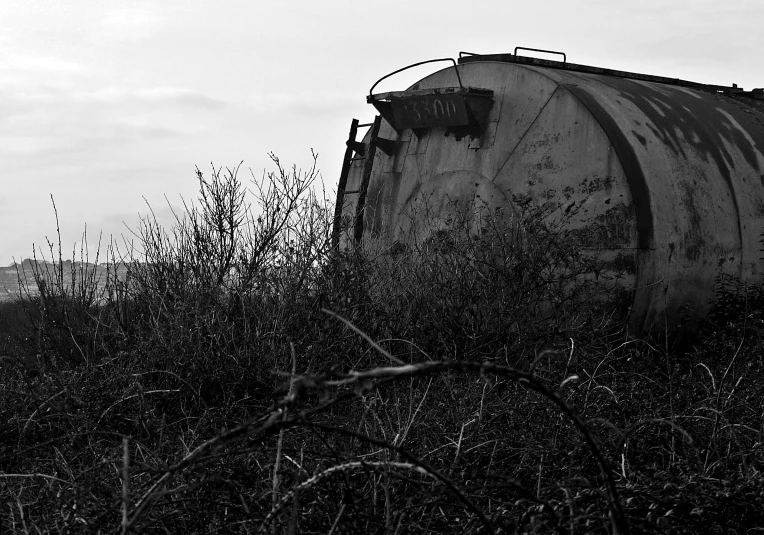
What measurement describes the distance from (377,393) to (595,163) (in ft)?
12.9

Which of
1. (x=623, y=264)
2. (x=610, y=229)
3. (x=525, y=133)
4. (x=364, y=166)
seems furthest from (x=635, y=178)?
(x=364, y=166)

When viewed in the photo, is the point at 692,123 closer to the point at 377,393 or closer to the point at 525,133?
the point at 525,133

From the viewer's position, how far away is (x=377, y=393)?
5.28 meters

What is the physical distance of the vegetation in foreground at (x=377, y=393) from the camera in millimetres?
3484

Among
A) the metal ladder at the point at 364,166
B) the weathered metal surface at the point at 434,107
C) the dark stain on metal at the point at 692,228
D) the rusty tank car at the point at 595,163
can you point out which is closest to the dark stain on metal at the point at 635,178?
the rusty tank car at the point at 595,163

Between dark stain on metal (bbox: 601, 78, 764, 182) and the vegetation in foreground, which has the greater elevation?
dark stain on metal (bbox: 601, 78, 764, 182)

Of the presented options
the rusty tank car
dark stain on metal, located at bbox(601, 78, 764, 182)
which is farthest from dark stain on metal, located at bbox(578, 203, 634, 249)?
dark stain on metal, located at bbox(601, 78, 764, 182)

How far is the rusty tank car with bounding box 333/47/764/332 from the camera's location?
324 inches

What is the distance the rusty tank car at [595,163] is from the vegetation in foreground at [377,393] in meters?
0.36

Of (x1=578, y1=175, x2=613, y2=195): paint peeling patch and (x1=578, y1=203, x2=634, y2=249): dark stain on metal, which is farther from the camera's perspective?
(x1=578, y1=175, x2=613, y2=195): paint peeling patch

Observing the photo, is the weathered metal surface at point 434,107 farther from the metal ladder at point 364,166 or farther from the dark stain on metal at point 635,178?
the dark stain on metal at point 635,178

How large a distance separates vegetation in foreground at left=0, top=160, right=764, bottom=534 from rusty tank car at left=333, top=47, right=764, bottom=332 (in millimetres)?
361

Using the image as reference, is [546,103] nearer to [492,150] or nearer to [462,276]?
[492,150]

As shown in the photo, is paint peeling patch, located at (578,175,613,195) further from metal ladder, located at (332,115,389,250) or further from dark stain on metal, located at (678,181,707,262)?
metal ladder, located at (332,115,389,250)
